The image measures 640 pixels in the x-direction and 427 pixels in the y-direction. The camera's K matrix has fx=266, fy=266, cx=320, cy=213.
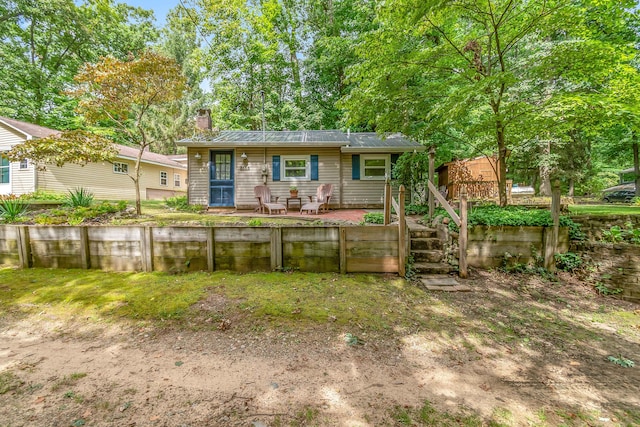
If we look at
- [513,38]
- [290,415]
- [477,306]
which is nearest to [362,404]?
[290,415]

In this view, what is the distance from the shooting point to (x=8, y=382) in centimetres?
220

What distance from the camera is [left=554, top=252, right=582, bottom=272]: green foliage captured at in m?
4.70

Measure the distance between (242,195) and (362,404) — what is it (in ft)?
30.3

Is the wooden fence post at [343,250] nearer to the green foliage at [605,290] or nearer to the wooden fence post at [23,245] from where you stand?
the green foliage at [605,290]

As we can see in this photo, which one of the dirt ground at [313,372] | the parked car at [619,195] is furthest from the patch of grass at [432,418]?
the parked car at [619,195]

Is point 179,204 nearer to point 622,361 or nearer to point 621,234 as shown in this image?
point 622,361

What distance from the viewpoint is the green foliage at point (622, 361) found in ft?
8.50

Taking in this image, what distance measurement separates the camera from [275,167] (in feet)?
33.9

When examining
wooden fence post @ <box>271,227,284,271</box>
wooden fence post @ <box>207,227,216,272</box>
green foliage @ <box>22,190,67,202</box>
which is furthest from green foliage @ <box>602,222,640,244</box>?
green foliage @ <box>22,190,67,202</box>

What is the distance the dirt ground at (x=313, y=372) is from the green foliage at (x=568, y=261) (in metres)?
1.40

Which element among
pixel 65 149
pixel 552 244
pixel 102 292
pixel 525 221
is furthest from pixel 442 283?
pixel 65 149

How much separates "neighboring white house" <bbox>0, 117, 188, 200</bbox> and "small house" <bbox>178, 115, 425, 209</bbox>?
8.26 feet

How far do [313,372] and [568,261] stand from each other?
5.13m

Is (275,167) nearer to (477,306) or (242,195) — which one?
(242,195)
